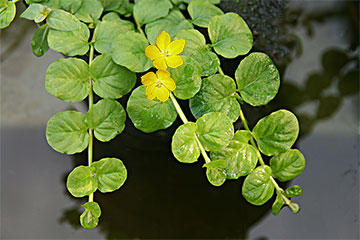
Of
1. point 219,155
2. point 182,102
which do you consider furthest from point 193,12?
point 219,155

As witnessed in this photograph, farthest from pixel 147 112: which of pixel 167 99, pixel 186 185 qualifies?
pixel 186 185

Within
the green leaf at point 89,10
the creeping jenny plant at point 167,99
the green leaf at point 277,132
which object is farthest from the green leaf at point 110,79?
the green leaf at point 277,132

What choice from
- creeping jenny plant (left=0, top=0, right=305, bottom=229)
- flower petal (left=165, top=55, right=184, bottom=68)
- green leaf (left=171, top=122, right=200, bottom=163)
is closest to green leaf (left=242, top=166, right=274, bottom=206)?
creeping jenny plant (left=0, top=0, right=305, bottom=229)

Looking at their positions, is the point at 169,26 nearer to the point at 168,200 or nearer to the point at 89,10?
the point at 89,10

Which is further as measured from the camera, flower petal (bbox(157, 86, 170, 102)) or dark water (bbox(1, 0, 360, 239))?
dark water (bbox(1, 0, 360, 239))

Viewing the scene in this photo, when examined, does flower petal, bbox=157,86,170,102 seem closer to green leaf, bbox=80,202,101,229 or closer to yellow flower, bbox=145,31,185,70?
yellow flower, bbox=145,31,185,70

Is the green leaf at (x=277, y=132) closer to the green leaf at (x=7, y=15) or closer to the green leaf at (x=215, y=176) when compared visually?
the green leaf at (x=215, y=176)
